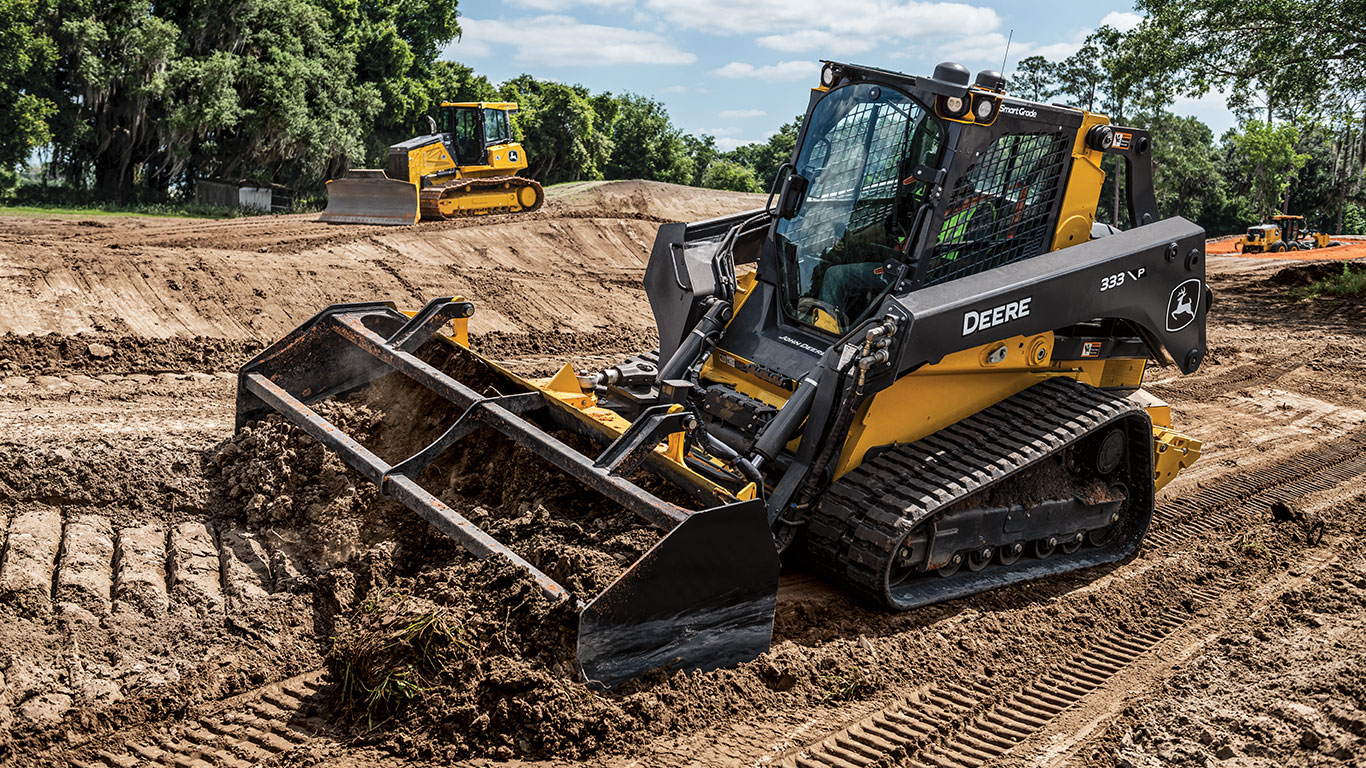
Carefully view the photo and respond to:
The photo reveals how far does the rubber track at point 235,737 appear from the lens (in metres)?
3.72

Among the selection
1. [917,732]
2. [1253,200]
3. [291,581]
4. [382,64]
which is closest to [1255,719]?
[917,732]

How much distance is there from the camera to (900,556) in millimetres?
5016

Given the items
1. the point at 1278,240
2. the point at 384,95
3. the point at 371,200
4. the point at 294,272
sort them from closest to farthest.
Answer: the point at 294,272 → the point at 371,200 → the point at 1278,240 → the point at 384,95

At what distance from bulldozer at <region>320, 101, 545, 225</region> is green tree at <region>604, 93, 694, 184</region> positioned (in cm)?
3010

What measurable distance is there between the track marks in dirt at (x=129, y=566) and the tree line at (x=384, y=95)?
533cm

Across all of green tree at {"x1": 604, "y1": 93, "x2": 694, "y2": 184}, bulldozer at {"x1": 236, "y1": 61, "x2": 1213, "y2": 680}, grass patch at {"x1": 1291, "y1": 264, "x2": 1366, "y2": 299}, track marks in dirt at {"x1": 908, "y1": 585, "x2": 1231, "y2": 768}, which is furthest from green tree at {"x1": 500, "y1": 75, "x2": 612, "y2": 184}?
track marks in dirt at {"x1": 908, "y1": 585, "x2": 1231, "y2": 768}

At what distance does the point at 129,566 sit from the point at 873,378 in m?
3.52

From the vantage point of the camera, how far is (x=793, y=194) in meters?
5.95

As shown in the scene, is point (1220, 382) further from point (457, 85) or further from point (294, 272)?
point (457, 85)

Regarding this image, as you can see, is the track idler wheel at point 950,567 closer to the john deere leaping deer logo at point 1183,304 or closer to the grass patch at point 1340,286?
the john deere leaping deer logo at point 1183,304

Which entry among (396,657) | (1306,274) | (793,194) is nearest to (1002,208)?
(793,194)

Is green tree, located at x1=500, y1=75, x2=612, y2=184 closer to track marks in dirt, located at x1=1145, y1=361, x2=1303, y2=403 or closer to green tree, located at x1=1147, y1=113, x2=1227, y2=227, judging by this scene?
green tree, located at x1=1147, y1=113, x2=1227, y2=227

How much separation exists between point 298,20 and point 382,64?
278 inches

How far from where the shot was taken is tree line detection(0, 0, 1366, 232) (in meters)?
18.5
